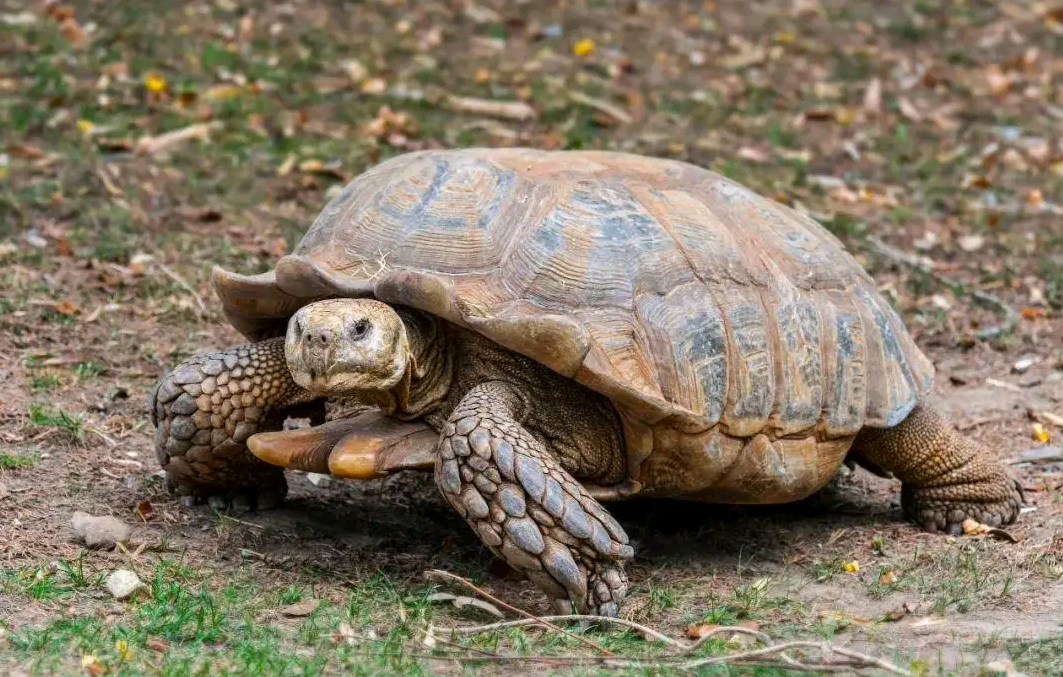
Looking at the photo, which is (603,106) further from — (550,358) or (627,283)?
(550,358)

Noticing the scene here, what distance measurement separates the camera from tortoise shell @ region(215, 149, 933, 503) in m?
4.12

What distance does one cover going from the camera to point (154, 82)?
8664 mm

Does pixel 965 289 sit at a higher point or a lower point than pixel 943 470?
lower

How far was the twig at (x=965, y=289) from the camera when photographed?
703 centimetres

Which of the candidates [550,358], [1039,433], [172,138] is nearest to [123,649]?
[550,358]

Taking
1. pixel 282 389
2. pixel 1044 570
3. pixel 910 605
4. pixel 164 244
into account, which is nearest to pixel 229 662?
pixel 282 389

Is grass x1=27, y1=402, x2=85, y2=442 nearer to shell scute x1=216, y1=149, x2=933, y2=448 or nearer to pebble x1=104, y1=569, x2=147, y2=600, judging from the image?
shell scute x1=216, y1=149, x2=933, y2=448

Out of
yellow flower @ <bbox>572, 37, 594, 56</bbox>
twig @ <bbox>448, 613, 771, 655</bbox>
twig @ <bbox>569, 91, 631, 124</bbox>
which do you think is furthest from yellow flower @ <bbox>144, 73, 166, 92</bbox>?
twig @ <bbox>448, 613, 771, 655</bbox>

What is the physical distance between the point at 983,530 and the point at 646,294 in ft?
5.29

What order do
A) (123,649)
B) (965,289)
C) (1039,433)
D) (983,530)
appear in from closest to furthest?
(123,649) < (983,530) < (1039,433) < (965,289)

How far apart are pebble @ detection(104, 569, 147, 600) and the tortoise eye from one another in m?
0.93

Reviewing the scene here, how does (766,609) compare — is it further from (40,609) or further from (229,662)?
(40,609)

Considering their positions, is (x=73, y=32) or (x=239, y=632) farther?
(x=73, y=32)

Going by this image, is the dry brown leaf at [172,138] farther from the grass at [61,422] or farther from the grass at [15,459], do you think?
the grass at [15,459]
